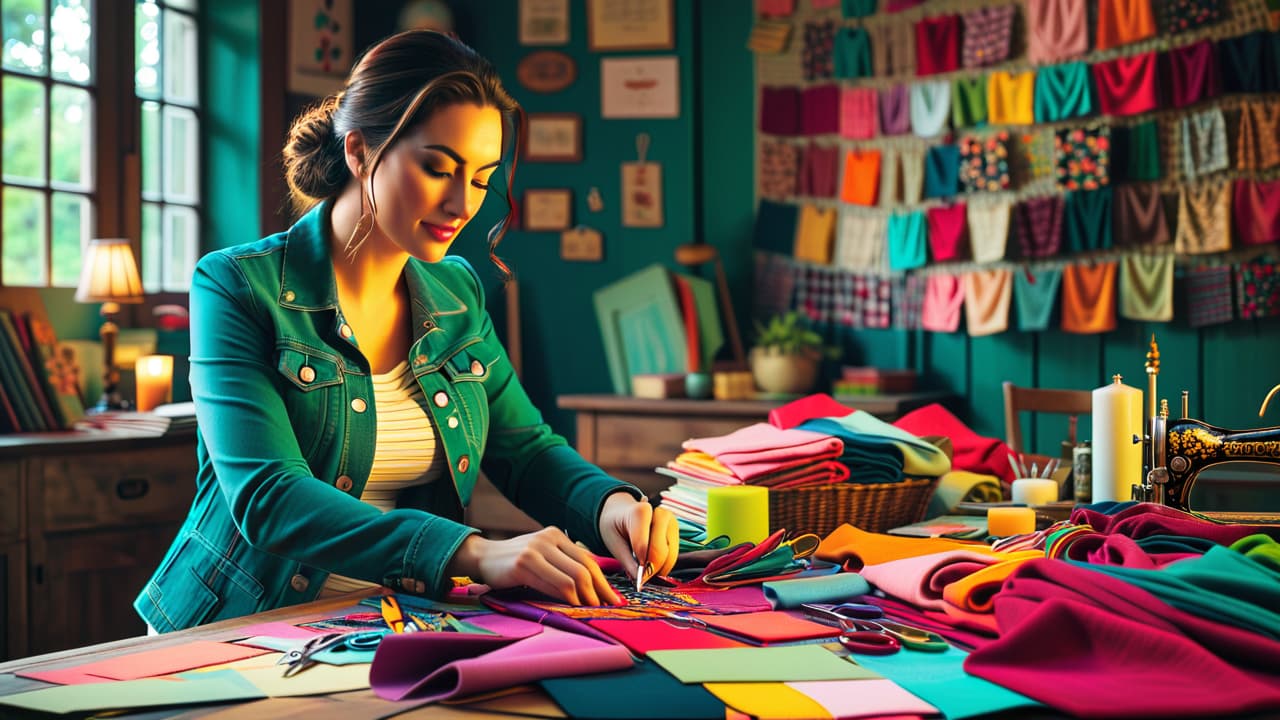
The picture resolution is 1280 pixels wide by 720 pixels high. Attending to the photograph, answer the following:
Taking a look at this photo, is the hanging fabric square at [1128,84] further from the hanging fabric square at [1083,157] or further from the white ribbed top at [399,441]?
the white ribbed top at [399,441]

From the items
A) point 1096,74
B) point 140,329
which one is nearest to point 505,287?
point 140,329

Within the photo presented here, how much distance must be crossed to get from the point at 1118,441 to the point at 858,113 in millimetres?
2961

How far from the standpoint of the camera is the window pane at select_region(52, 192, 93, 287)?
388cm

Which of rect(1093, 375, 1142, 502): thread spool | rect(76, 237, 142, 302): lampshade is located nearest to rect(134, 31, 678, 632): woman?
rect(1093, 375, 1142, 502): thread spool

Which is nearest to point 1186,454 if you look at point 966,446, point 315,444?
point 966,446

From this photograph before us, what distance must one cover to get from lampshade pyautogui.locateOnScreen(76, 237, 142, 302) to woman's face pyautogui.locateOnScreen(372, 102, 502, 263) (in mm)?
2365

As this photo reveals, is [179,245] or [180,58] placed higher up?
[180,58]

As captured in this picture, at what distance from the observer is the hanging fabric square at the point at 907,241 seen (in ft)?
14.5

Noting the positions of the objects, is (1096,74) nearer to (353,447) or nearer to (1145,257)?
(1145,257)

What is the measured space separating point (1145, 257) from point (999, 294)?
0.49m

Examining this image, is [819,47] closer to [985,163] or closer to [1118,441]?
[985,163]

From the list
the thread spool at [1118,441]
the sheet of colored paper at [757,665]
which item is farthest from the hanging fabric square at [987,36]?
the sheet of colored paper at [757,665]

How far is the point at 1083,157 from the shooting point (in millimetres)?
4098

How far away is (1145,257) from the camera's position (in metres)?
4.07
